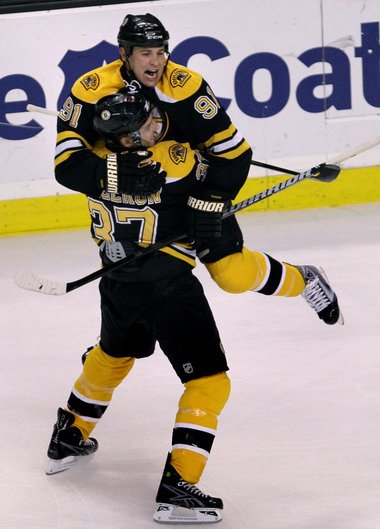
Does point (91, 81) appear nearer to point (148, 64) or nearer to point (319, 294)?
point (148, 64)

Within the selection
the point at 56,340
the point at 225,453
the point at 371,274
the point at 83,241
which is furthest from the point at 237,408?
the point at 83,241

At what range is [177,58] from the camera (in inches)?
216

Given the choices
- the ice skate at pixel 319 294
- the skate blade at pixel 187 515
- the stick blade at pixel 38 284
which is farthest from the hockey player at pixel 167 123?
the skate blade at pixel 187 515

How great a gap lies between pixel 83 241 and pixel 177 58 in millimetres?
966

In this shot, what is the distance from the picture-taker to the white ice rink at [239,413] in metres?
2.94

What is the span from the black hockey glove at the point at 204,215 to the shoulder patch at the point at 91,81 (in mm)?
362

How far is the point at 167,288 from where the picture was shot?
9.66 feet

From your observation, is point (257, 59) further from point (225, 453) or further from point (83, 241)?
point (225, 453)

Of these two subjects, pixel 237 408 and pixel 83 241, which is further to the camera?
pixel 83 241

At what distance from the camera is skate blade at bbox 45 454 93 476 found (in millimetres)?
3188

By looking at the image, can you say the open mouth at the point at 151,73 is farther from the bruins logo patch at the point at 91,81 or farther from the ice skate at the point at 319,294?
the ice skate at the point at 319,294

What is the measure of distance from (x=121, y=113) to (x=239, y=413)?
1.13 meters

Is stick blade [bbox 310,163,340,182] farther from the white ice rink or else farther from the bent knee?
the white ice rink

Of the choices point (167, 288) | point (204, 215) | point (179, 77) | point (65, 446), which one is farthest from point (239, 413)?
point (179, 77)
